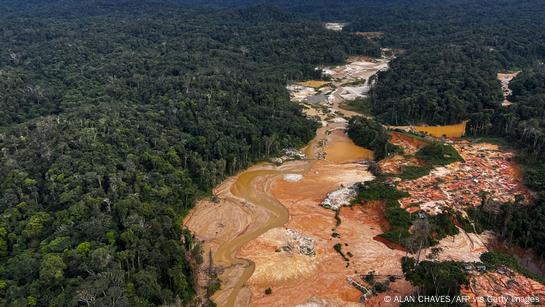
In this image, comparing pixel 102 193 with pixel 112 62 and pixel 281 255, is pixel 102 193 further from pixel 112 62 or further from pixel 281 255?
pixel 112 62

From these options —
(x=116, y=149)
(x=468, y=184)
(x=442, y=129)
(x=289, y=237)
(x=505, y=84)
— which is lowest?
(x=289, y=237)

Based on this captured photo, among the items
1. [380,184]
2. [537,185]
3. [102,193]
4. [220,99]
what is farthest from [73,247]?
[537,185]

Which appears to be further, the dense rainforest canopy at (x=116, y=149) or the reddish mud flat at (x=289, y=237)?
the reddish mud flat at (x=289, y=237)

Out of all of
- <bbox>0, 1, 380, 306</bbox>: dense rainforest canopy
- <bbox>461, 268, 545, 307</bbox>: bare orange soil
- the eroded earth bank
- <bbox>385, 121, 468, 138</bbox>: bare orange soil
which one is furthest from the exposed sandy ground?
<bbox>461, 268, 545, 307</bbox>: bare orange soil

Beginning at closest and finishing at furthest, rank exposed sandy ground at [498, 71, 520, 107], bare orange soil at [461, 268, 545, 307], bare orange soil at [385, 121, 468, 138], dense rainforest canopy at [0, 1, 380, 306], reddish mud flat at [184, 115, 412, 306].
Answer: bare orange soil at [461, 268, 545, 307] → dense rainforest canopy at [0, 1, 380, 306] → reddish mud flat at [184, 115, 412, 306] → bare orange soil at [385, 121, 468, 138] → exposed sandy ground at [498, 71, 520, 107]

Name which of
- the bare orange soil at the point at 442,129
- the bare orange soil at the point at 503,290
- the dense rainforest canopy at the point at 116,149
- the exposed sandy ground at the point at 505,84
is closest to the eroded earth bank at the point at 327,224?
the bare orange soil at the point at 503,290

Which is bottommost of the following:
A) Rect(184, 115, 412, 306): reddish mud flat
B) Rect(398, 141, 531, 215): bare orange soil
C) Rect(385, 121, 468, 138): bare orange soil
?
Rect(184, 115, 412, 306): reddish mud flat

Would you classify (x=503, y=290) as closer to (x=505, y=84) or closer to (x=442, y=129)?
(x=442, y=129)

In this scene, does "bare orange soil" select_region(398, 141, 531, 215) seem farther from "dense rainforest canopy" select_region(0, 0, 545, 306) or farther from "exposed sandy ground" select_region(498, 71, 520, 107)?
"exposed sandy ground" select_region(498, 71, 520, 107)

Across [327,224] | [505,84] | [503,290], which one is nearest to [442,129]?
[505,84]

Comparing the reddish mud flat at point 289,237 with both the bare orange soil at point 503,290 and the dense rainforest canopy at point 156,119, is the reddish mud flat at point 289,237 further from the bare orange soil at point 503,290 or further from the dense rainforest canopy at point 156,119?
the bare orange soil at point 503,290

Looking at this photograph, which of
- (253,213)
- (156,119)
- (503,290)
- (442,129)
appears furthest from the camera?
(442,129)
